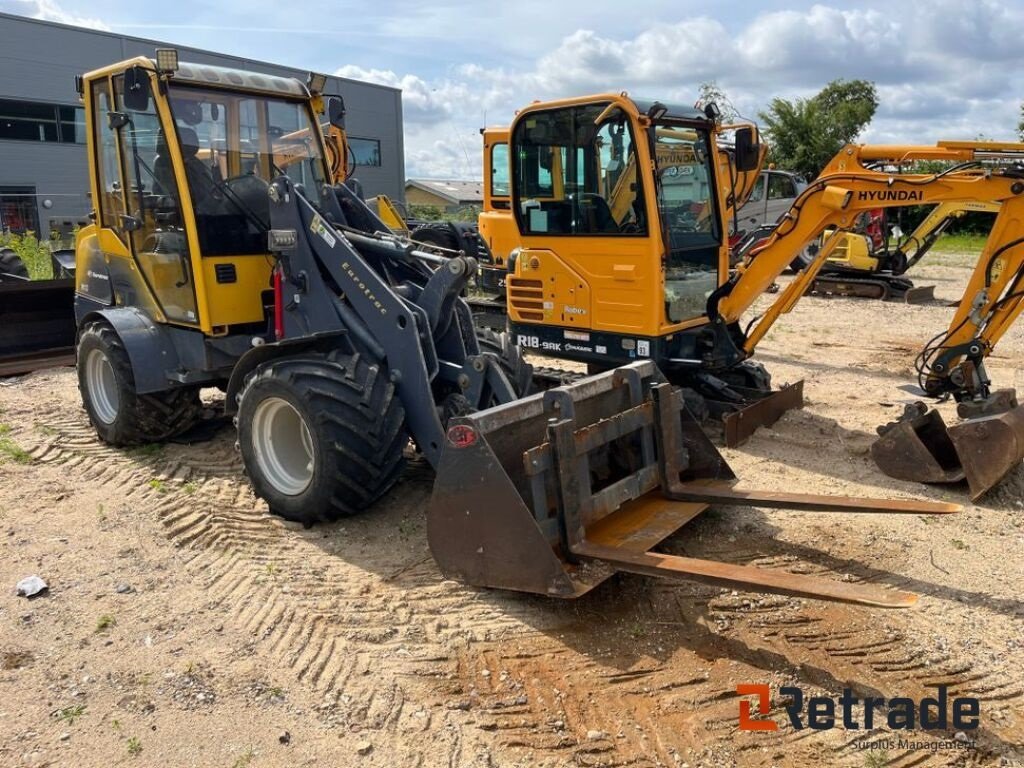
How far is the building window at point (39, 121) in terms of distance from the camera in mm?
25234

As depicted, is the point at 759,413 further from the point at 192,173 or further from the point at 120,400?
the point at 120,400

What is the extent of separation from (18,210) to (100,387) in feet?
73.3

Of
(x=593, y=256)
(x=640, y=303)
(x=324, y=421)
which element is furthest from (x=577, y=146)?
(x=324, y=421)

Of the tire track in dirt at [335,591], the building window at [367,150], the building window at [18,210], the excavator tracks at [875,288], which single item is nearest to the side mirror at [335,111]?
the tire track in dirt at [335,591]

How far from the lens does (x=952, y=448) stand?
18.6 feet

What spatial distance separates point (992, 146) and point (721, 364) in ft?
8.21

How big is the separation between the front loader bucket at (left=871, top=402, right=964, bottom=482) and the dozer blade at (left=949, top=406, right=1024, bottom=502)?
266mm

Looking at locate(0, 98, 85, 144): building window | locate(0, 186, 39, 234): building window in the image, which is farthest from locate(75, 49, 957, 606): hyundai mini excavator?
locate(0, 98, 85, 144): building window

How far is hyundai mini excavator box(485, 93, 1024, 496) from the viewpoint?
5.92 m

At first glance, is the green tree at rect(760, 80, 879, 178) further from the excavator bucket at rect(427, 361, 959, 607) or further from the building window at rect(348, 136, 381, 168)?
the excavator bucket at rect(427, 361, 959, 607)

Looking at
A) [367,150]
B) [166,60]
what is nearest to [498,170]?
[166,60]

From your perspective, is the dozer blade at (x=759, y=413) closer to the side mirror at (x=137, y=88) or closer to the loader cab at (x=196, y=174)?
the loader cab at (x=196, y=174)

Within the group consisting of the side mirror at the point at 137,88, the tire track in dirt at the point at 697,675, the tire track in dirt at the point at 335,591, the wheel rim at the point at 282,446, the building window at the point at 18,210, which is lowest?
the tire track in dirt at the point at 697,675

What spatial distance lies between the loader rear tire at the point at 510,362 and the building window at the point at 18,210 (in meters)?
23.1
